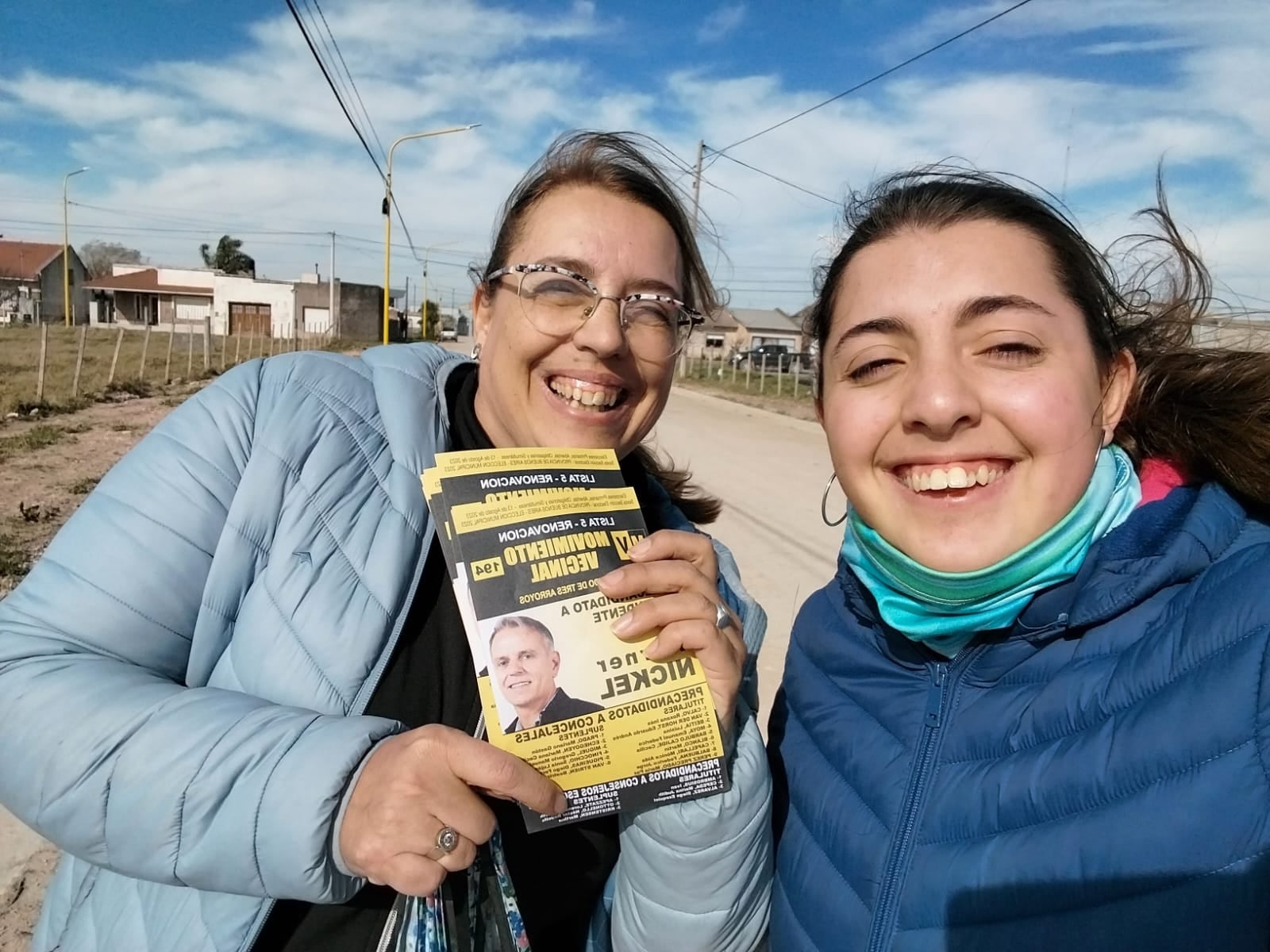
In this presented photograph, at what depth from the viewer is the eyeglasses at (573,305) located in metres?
1.79

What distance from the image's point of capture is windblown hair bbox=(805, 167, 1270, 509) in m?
1.43

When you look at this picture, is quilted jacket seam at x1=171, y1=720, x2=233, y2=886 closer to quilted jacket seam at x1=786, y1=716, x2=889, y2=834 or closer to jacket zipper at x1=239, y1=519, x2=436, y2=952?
jacket zipper at x1=239, y1=519, x2=436, y2=952

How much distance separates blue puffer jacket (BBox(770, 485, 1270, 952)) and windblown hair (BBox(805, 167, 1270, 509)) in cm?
10

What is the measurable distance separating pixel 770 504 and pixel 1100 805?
25.7 ft

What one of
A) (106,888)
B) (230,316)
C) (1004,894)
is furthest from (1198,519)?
(230,316)

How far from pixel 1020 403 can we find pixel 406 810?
118 centimetres

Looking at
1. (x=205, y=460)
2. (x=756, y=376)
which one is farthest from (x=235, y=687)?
(x=756, y=376)

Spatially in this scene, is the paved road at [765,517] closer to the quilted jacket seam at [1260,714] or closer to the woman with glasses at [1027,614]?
the woman with glasses at [1027,614]

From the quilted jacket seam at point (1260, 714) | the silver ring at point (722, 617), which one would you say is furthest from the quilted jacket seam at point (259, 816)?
the quilted jacket seam at point (1260, 714)

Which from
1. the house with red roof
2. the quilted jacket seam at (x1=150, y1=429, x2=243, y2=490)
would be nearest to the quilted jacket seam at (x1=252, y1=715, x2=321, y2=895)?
the quilted jacket seam at (x1=150, y1=429, x2=243, y2=490)

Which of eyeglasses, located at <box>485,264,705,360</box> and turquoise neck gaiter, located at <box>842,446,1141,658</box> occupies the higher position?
eyeglasses, located at <box>485,264,705,360</box>

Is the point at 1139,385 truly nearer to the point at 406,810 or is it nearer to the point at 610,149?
the point at 610,149

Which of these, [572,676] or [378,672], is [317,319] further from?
[572,676]

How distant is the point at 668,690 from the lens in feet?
4.24
